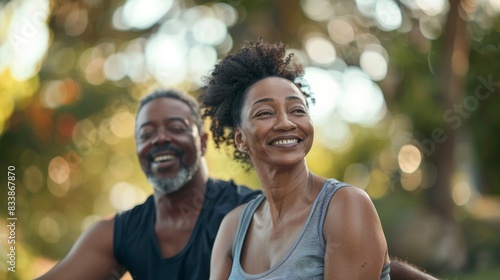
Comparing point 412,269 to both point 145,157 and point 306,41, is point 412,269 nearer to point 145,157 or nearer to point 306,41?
point 145,157

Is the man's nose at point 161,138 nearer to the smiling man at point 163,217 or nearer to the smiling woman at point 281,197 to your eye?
the smiling man at point 163,217

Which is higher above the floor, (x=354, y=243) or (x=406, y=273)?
(x=354, y=243)

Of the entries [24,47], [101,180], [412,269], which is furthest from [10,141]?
[412,269]

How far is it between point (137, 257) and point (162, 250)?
16 cm

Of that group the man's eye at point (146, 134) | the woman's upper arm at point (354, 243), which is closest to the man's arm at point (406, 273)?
the woman's upper arm at point (354, 243)

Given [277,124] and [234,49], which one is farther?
[234,49]

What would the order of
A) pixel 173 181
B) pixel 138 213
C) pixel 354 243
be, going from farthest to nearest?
pixel 138 213 → pixel 173 181 → pixel 354 243

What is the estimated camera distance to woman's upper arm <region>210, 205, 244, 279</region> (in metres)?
3.88

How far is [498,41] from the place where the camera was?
1573cm

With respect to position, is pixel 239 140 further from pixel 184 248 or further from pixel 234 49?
pixel 234 49

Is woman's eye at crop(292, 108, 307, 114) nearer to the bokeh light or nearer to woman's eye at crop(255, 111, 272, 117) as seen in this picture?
woman's eye at crop(255, 111, 272, 117)

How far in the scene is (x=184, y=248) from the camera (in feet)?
16.1

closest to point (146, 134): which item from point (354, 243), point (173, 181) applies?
point (173, 181)

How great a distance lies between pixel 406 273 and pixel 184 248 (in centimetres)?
143
